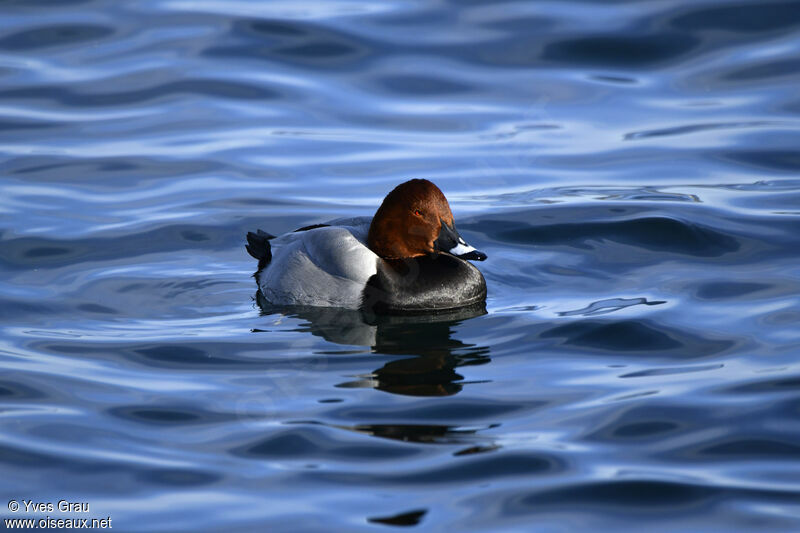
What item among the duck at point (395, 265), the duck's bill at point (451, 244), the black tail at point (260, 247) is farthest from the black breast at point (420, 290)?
the black tail at point (260, 247)

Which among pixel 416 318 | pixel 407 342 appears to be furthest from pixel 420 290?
pixel 407 342

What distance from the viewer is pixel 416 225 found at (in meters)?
7.64

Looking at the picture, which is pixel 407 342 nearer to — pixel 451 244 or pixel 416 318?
pixel 416 318

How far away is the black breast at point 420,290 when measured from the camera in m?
7.57

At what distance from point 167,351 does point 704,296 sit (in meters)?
3.38

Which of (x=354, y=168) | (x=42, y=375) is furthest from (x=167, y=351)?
(x=354, y=168)

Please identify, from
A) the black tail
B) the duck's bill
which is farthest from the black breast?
the black tail

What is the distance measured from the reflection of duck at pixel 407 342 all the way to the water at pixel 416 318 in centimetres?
3

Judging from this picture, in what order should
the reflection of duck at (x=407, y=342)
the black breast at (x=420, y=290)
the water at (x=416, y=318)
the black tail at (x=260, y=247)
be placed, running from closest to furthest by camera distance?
the water at (x=416, y=318)
the reflection of duck at (x=407, y=342)
the black breast at (x=420, y=290)
the black tail at (x=260, y=247)

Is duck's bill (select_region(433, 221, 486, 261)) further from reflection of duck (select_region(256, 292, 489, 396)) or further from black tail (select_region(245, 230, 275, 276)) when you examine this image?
black tail (select_region(245, 230, 275, 276))

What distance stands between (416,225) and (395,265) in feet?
1.01

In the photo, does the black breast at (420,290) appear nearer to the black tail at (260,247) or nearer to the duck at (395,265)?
the duck at (395,265)

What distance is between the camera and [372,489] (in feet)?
16.4

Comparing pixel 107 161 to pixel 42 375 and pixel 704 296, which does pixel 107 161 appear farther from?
pixel 704 296
